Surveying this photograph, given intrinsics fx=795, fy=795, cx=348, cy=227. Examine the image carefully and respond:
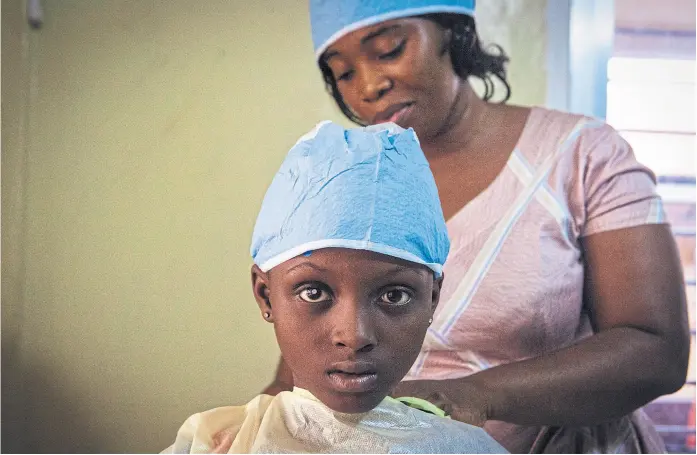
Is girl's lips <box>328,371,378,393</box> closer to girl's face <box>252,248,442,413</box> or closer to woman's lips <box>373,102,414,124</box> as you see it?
girl's face <box>252,248,442,413</box>

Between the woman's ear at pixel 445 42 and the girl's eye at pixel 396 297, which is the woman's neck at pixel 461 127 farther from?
the girl's eye at pixel 396 297

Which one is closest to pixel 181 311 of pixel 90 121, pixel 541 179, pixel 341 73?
pixel 90 121

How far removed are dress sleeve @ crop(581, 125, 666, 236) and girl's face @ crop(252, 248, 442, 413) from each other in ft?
0.98

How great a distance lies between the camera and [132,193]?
3.68 ft

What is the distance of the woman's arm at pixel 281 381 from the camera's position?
1032mm

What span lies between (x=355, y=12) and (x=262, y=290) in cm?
40

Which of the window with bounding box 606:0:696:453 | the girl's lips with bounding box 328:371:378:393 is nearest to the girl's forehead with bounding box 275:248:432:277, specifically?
the girl's lips with bounding box 328:371:378:393

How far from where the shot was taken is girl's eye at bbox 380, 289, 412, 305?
93 cm

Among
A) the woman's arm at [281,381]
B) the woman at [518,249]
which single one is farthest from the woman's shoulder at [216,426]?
the woman at [518,249]

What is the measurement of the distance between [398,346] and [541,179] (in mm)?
354

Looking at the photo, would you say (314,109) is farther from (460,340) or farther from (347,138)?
(460,340)

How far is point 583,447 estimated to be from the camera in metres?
1.15

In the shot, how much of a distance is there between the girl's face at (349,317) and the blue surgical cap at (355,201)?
2 centimetres

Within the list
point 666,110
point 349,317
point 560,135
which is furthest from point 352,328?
point 666,110
